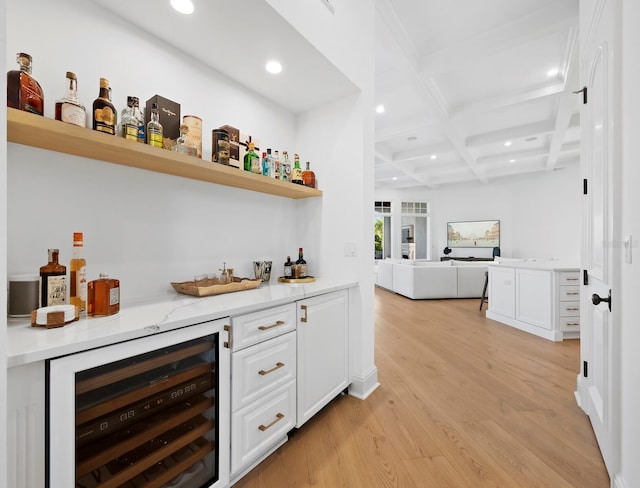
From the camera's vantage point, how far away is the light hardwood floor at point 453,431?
144 cm

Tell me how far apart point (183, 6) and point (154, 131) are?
2.22 ft

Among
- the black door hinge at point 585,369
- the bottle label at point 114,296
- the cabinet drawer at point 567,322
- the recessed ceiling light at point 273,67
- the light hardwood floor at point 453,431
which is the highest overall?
the recessed ceiling light at point 273,67

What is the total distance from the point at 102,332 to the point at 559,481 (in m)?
2.13

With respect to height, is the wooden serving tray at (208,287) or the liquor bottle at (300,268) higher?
the liquor bottle at (300,268)

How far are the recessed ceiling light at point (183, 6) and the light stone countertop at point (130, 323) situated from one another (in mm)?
1498

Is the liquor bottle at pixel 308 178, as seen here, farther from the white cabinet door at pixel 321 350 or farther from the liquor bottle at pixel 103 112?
the liquor bottle at pixel 103 112

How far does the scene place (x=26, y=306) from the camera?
109 cm

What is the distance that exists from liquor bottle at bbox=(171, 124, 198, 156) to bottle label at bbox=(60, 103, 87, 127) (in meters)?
0.41

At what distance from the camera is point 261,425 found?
1.45 metres

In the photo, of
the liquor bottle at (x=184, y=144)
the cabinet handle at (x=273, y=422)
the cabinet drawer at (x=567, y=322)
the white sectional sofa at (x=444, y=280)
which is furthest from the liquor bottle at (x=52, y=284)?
the white sectional sofa at (x=444, y=280)

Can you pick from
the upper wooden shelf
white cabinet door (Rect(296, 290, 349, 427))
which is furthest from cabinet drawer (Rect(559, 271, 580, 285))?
the upper wooden shelf

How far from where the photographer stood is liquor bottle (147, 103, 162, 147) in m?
1.38

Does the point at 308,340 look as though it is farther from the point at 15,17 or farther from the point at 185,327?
the point at 15,17

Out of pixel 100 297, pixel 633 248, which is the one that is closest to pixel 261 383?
pixel 100 297
